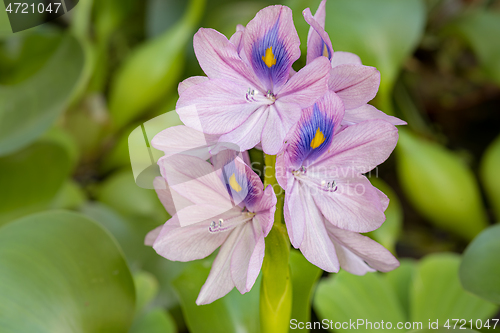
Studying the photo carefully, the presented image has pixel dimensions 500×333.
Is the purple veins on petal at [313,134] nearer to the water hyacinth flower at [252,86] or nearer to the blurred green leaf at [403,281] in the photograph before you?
the water hyacinth flower at [252,86]

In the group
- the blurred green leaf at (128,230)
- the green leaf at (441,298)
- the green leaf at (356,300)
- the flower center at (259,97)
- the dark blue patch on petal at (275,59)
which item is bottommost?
the green leaf at (441,298)

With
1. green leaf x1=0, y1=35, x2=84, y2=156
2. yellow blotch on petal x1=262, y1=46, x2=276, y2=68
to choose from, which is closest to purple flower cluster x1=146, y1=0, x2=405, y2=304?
yellow blotch on petal x1=262, y1=46, x2=276, y2=68

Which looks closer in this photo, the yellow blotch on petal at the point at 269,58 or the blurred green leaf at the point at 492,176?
the yellow blotch on petal at the point at 269,58

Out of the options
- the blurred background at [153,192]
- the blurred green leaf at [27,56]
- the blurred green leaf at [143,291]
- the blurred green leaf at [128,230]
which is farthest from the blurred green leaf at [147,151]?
the blurred green leaf at [27,56]

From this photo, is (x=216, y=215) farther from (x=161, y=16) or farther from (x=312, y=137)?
(x=161, y=16)

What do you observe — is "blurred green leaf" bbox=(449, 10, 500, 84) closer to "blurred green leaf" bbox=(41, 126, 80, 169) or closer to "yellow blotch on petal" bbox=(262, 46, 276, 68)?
"yellow blotch on petal" bbox=(262, 46, 276, 68)

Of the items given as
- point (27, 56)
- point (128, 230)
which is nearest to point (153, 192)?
point (128, 230)
